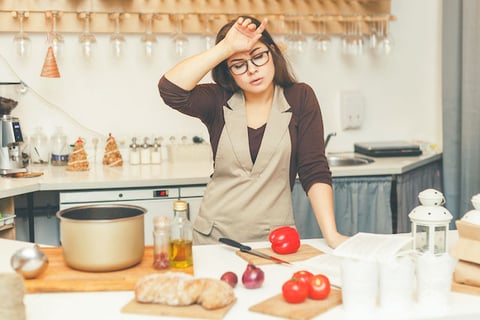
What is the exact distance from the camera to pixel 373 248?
5.26ft

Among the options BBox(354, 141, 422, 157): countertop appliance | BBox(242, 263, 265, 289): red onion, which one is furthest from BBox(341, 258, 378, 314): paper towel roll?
BBox(354, 141, 422, 157): countertop appliance

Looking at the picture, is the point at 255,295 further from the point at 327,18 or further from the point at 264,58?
the point at 327,18

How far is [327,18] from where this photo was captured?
3975 mm

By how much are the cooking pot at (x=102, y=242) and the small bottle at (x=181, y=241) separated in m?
0.08

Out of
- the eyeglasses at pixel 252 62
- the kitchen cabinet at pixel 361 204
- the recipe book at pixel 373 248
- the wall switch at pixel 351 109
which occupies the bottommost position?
the kitchen cabinet at pixel 361 204

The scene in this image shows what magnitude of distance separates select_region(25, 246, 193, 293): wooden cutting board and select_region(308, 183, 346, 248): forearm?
1.65 feet

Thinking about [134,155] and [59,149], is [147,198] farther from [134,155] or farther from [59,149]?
[59,149]

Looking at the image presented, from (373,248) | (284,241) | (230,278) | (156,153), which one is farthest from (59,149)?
(373,248)

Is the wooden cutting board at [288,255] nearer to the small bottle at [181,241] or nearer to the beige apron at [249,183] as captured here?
the small bottle at [181,241]

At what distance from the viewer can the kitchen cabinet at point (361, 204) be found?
3457mm

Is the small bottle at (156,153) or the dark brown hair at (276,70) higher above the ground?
the dark brown hair at (276,70)

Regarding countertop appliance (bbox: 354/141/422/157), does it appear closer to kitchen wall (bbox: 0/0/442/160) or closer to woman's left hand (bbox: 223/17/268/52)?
kitchen wall (bbox: 0/0/442/160)

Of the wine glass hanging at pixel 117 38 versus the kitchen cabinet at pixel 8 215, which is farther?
the wine glass hanging at pixel 117 38

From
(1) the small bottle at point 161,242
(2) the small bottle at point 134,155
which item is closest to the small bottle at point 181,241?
(1) the small bottle at point 161,242
